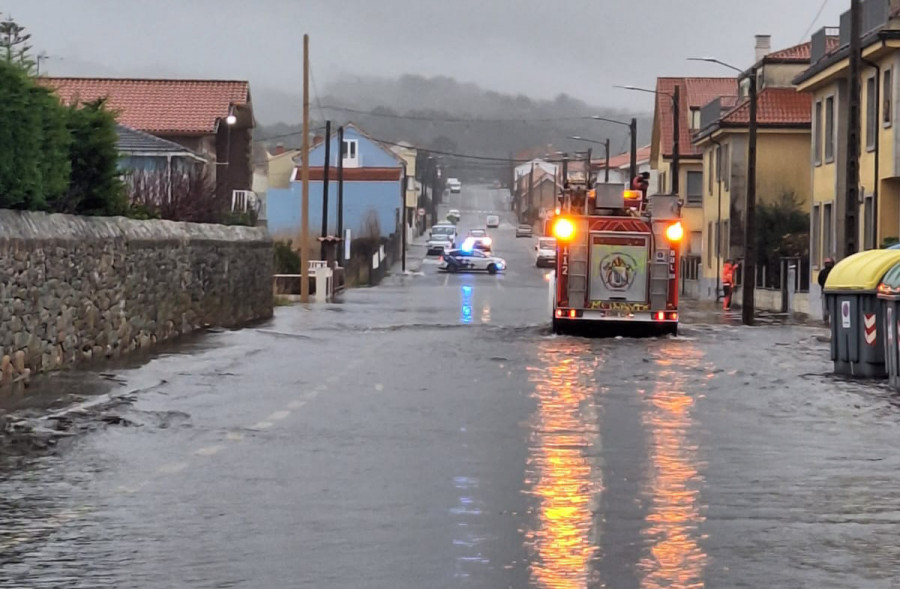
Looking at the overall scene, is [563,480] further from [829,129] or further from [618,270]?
[829,129]

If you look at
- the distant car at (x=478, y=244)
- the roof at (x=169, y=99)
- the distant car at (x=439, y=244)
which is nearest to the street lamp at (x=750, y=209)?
the roof at (x=169, y=99)

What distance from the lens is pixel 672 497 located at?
10.3 metres

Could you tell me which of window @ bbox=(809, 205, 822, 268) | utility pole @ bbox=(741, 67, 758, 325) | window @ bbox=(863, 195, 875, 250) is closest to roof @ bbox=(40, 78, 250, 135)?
window @ bbox=(809, 205, 822, 268)

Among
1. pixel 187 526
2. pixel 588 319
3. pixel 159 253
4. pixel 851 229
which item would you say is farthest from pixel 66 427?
pixel 851 229

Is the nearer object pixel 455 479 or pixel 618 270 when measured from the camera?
pixel 455 479

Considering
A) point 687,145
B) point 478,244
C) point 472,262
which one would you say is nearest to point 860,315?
point 687,145

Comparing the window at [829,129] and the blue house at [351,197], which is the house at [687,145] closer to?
the blue house at [351,197]

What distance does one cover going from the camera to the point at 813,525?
9266mm

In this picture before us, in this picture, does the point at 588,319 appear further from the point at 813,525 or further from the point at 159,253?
the point at 813,525

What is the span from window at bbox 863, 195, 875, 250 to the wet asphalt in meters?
18.2

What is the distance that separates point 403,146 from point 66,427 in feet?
443

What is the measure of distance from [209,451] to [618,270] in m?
18.3

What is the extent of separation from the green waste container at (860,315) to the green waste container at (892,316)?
0.56m

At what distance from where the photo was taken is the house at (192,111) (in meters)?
64.8
